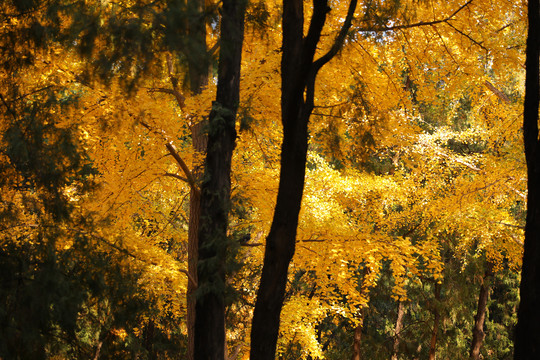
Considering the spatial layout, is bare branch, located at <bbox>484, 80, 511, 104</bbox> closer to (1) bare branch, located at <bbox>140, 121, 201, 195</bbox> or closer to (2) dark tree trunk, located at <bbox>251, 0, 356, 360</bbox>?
(1) bare branch, located at <bbox>140, 121, 201, 195</bbox>

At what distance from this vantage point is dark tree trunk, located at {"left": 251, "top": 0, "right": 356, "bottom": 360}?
14.8ft

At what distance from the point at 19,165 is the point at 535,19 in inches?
180

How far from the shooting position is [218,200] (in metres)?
5.30

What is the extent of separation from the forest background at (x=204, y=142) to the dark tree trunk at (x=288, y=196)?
4 centimetres

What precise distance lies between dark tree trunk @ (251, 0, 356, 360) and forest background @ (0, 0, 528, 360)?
41 mm

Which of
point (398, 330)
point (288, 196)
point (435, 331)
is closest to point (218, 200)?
point (288, 196)

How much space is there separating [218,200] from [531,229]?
9.18 feet

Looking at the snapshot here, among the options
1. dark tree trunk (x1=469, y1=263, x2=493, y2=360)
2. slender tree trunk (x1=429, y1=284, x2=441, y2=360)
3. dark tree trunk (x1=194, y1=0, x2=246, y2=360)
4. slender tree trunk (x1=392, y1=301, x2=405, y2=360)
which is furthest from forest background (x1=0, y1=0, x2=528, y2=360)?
slender tree trunk (x1=392, y1=301, x2=405, y2=360)

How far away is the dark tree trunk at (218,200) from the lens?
198 inches

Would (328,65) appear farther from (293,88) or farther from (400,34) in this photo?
(293,88)

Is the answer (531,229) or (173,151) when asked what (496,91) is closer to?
(173,151)

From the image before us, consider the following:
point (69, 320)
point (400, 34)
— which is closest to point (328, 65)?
point (400, 34)

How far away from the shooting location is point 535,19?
403 cm

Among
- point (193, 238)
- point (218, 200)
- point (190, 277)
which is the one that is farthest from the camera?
point (193, 238)
